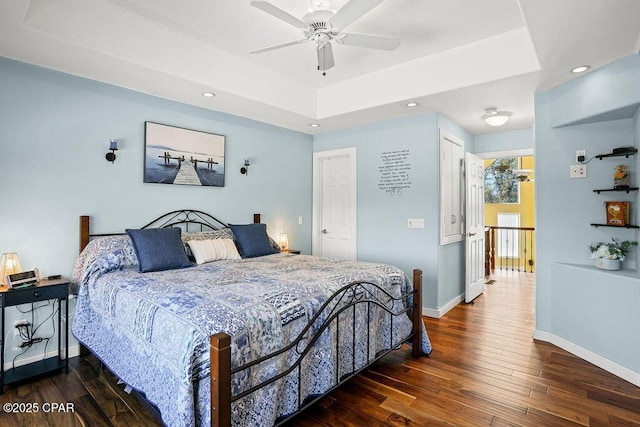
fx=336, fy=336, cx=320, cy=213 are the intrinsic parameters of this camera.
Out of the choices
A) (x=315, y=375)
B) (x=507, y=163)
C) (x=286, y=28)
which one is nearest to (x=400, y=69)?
(x=286, y=28)

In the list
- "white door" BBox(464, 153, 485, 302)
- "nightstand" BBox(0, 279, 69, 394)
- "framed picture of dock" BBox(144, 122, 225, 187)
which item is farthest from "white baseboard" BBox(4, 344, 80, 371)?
"white door" BBox(464, 153, 485, 302)

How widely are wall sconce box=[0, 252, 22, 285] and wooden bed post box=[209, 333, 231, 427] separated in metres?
2.19

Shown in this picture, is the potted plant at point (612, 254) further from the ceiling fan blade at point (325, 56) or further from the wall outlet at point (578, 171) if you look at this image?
the ceiling fan blade at point (325, 56)

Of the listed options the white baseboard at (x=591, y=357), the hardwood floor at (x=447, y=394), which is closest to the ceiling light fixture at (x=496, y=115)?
the white baseboard at (x=591, y=357)

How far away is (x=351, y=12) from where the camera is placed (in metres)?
2.15

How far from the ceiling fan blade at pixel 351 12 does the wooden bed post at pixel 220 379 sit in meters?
2.00

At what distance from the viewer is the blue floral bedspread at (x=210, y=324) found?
5.18 feet

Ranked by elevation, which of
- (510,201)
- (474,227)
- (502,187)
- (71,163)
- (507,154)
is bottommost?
(474,227)

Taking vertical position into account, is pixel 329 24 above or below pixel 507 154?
above

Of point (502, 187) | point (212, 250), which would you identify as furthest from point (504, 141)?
point (502, 187)

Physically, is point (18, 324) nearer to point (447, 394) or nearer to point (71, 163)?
point (71, 163)

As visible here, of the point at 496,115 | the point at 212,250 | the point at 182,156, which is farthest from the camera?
the point at 496,115

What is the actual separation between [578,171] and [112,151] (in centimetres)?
445

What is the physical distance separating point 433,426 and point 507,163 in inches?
346
